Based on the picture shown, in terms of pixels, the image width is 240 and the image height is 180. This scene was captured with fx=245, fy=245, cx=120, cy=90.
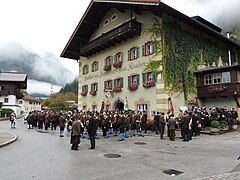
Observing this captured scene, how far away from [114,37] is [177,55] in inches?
258

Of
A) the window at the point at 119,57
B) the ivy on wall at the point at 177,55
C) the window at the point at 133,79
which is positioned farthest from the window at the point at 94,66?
the ivy on wall at the point at 177,55

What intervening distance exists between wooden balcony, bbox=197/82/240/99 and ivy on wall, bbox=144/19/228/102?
0.74 m

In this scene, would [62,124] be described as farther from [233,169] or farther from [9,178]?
[233,169]

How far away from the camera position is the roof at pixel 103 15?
20078mm

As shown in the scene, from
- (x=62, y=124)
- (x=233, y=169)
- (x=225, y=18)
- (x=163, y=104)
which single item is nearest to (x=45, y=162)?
(x=233, y=169)

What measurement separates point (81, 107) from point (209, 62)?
52.3ft

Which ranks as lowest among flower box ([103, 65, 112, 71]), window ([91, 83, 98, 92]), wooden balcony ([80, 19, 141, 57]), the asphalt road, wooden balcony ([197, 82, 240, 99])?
the asphalt road

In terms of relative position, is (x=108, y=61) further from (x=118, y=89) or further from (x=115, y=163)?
(x=115, y=163)

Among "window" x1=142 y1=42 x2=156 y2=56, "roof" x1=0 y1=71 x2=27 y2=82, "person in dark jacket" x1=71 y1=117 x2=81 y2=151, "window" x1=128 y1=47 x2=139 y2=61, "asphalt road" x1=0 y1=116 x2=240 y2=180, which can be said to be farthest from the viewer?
"roof" x1=0 y1=71 x2=27 y2=82

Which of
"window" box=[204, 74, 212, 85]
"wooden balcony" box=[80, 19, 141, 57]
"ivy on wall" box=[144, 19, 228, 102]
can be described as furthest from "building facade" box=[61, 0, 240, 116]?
"window" box=[204, 74, 212, 85]

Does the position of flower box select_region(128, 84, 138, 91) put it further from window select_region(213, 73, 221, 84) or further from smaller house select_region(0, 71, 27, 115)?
smaller house select_region(0, 71, 27, 115)

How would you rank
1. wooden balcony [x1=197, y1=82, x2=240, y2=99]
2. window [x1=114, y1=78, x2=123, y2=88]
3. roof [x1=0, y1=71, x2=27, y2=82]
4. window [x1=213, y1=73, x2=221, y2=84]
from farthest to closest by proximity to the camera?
roof [x1=0, y1=71, x2=27, y2=82] < window [x1=114, y1=78, x2=123, y2=88] < window [x1=213, y1=73, x2=221, y2=84] < wooden balcony [x1=197, y1=82, x2=240, y2=99]

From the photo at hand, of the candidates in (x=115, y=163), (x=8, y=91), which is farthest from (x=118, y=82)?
(x=8, y=91)

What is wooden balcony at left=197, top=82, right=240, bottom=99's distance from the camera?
2027cm
